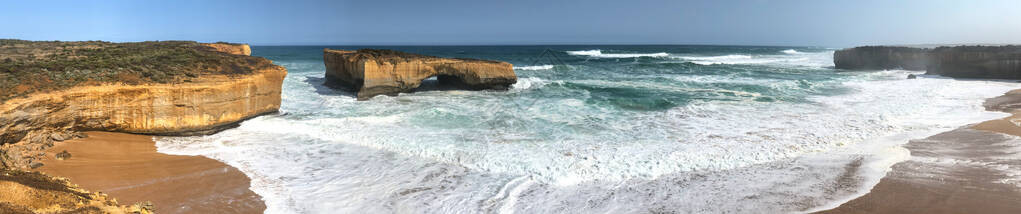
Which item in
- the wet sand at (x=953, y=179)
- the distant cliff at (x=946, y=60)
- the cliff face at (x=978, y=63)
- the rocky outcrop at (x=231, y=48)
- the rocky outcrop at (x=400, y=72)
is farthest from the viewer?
the distant cliff at (x=946, y=60)

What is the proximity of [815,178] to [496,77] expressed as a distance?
387 inches

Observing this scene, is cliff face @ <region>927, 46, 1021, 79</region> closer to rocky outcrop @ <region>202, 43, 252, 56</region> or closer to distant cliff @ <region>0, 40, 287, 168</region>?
distant cliff @ <region>0, 40, 287, 168</region>

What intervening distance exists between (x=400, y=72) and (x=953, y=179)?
11211 millimetres

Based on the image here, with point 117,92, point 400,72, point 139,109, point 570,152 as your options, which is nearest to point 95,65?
point 117,92

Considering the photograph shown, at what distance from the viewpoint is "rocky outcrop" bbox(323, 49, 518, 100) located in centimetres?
1228

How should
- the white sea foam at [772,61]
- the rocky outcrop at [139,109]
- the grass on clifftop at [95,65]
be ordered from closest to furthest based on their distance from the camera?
the rocky outcrop at [139,109], the grass on clifftop at [95,65], the white sea foam at [772,61]

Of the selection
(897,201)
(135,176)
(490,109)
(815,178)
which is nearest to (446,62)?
(490,109)

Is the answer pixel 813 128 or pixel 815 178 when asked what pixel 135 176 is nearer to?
pixel 815 178

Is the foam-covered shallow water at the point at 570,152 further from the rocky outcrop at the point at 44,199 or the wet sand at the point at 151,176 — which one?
the rocky outcrop at the point at 44,199

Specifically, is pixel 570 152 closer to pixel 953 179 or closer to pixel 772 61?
pixel 953 179

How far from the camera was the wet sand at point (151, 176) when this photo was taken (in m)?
4.50

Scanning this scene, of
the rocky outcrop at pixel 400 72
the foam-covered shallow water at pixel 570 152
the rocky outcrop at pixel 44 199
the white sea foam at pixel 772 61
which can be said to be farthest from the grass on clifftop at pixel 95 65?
the white sea foam at pixel 772 61

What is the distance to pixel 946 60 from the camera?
21.4 meters

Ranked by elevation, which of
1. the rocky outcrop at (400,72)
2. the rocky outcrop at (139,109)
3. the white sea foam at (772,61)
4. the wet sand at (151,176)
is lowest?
the wet sand at (151,176)
